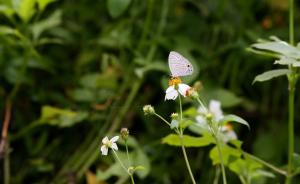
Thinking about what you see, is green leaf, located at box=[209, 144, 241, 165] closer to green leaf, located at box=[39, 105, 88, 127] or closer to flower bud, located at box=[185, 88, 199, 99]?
flower bud, located at box=[185, 88, 199, 99]

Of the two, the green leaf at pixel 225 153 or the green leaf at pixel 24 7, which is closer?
the green leaf at pixel 225 153

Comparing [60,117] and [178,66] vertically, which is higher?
[60,117]

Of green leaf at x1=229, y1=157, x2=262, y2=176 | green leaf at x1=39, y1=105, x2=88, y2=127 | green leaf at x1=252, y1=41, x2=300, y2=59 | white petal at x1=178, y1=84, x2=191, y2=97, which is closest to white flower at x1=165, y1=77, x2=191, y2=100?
white petal at x1=178, y1=84, x2=191, y2=97

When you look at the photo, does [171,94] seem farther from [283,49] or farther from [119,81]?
[119,81]

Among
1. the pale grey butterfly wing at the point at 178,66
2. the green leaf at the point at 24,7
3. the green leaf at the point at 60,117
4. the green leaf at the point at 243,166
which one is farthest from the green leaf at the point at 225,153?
the green leaf at the point at 24,7

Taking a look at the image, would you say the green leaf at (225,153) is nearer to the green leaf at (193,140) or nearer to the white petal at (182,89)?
the green leaf at (193,140)

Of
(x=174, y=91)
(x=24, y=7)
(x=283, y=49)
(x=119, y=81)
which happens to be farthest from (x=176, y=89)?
(x=119, y=81)

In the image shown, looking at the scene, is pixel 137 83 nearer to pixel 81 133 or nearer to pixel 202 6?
pixel 81 133

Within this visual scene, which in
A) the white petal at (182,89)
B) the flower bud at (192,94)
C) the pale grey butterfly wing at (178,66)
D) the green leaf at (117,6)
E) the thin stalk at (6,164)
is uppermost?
the green leaf at (117,6)
